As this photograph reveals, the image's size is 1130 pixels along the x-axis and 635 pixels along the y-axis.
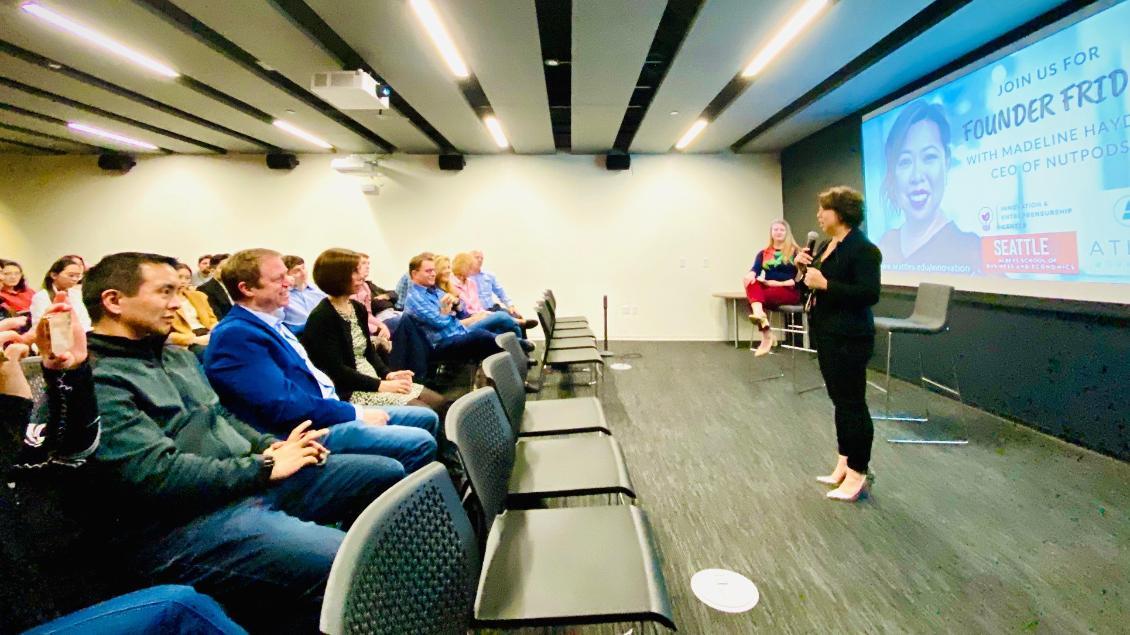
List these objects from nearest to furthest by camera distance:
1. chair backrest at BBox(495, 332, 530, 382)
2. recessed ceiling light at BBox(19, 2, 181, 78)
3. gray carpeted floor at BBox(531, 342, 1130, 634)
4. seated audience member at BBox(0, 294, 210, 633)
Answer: seated audience member at BBox(0, 294, 210, 633) → gray carpeted floor at BBox(531, 342, 1130, 634) → chair backrest at BBox(495, 332, 530, 382) → recessed ceiling light at BBox(19, 2, 181, 78)

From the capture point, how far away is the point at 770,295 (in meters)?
5.23

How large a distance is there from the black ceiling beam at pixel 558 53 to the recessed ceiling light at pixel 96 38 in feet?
9.81

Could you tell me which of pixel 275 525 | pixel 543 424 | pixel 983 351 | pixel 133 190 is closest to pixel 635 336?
pixel 983 351

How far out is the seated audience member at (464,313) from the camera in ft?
13.9

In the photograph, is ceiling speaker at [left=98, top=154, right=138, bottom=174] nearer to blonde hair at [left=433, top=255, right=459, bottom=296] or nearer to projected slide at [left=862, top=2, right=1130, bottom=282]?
blonde hair at [left=433, top=255, right=459, bottom=296]

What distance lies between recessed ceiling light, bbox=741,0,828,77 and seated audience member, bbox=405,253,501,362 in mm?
2944

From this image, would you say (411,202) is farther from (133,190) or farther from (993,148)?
(993,148)

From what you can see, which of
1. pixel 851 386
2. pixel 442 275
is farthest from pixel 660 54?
pixel 851 386

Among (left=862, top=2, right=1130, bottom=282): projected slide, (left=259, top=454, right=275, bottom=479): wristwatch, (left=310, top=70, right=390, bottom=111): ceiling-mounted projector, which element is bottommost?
(left=259, top=454, right=275, bottom=479): wristwatch

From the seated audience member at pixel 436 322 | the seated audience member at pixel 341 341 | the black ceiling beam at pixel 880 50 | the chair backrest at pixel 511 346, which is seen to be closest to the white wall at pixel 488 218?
the black ceiling beam at pixel 880 50

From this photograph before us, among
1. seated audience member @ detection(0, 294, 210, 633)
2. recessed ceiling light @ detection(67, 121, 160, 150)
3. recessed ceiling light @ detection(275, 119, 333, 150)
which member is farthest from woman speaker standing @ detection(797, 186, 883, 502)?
recessed ceiling light @ detection(67, 121, 160, 150)

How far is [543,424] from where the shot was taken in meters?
2.25

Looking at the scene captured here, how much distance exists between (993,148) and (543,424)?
3.53m

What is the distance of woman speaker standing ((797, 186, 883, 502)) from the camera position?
2.19 meters
